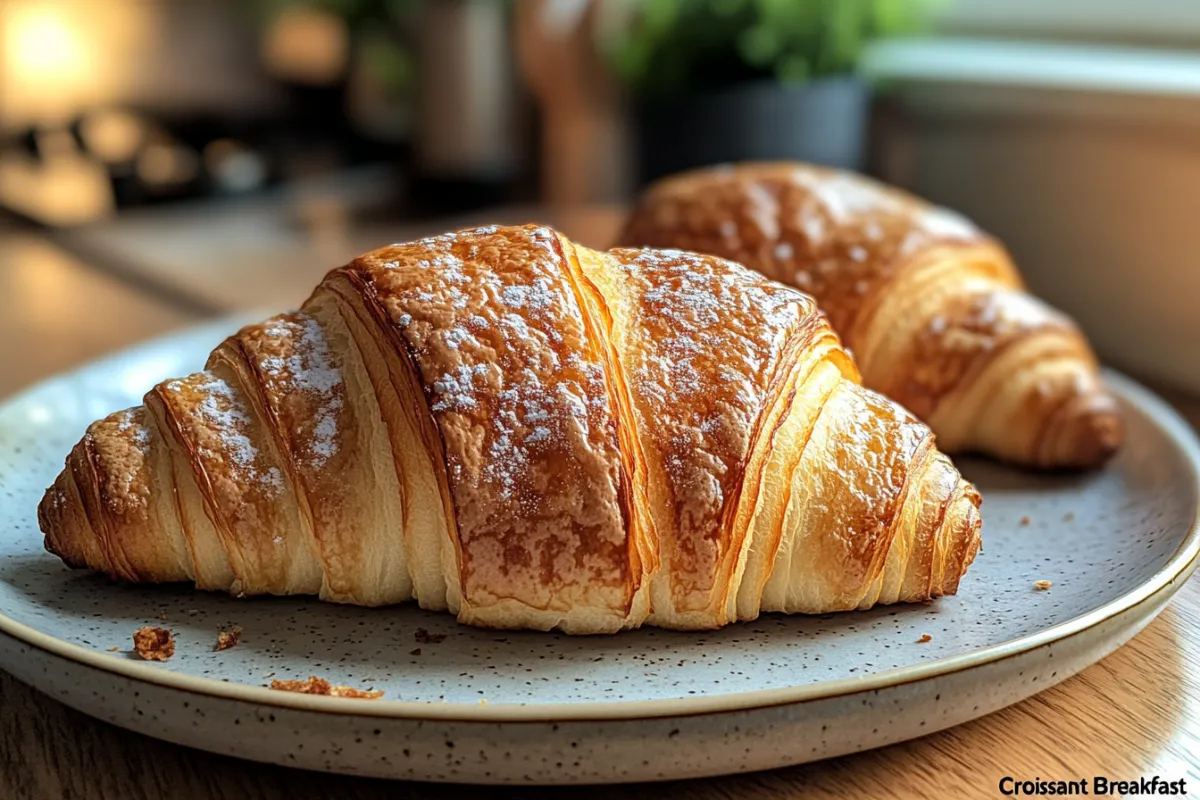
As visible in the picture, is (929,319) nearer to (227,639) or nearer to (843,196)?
(843,196)

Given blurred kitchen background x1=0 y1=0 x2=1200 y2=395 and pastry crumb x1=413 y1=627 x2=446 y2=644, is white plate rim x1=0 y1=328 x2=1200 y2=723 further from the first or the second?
blurred kitchen background x1=0 y1=0 x2=1200 y2=395

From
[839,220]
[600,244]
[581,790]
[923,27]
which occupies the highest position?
[923,27]

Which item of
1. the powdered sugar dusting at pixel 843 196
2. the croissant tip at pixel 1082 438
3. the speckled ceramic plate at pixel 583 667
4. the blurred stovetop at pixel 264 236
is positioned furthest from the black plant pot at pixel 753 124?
the speckled ceramic plate at pixel 583 667

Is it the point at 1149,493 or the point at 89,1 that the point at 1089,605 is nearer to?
the point at 1149,493

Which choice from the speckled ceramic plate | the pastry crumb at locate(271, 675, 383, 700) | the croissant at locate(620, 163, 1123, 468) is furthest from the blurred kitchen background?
the pastry crumb at locate(271, 675, 383, 700)

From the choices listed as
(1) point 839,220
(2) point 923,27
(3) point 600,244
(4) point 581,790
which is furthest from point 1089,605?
(2) point 923,27

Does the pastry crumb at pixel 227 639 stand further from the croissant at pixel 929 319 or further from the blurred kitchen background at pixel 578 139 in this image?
the blurred kitchen background at pixel 578 139

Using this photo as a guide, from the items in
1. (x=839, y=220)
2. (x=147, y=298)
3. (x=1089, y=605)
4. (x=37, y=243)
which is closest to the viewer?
(x=1089, y=605)

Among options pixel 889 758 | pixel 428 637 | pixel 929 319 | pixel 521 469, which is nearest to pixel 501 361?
pixel 521 469
